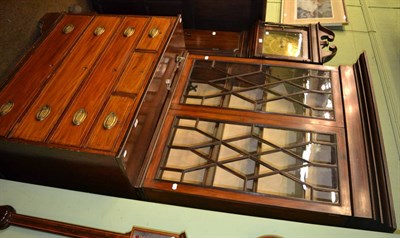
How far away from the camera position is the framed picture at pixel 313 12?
2.41m

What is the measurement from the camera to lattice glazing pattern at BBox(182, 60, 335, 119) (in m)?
1.71

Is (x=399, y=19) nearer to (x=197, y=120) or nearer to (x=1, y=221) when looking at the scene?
(x=197, y=120)

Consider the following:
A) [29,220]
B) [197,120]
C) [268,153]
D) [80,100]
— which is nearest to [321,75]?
[268,153]

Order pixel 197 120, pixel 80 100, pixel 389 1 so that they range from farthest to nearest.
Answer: pixel 389 1
pixel 197 120
pixel 80 100

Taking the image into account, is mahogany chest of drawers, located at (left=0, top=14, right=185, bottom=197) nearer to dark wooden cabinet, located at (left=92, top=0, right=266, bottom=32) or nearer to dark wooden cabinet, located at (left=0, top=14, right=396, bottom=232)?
dark wooden cabinet, located at (left=0, top=14, right=396, bottom=232)

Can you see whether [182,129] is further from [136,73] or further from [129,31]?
Result: [129,31]

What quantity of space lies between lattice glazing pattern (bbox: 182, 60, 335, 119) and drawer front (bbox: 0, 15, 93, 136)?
700 mm

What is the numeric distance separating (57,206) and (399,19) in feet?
9.06

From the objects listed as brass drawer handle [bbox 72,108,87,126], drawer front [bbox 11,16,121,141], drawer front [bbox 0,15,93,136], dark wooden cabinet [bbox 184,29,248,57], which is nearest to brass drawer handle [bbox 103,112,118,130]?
brass drawer handle [bbox 72,108,87,126]

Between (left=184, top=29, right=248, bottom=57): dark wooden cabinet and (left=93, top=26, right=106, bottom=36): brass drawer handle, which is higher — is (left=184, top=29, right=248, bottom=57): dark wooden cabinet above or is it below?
above

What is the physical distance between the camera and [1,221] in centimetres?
127

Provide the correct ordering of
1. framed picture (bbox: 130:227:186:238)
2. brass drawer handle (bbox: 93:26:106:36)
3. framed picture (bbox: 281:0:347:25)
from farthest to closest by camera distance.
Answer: framed picture (bbox: 281:0:347:25) < brass drawer handle (bbox: 93:26:106:36) < framed picture (bbox: 130:227:186:238)

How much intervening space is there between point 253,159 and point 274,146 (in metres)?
0.13

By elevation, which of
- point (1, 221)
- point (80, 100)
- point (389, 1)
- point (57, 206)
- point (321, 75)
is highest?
point (389, 1)
